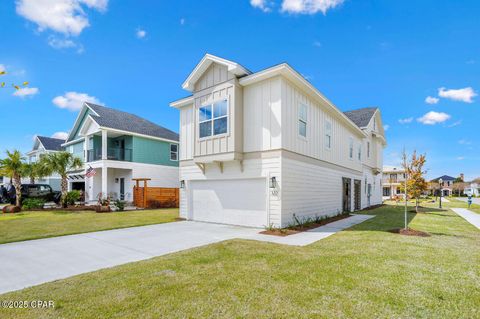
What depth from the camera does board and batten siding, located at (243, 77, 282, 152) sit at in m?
9.31

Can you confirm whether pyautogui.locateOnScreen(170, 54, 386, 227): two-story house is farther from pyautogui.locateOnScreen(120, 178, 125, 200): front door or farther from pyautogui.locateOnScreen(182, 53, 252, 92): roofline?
pyautogui.locateOnScreen(120, 178, 125, 200): front door

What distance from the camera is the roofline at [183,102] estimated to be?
12344 mm

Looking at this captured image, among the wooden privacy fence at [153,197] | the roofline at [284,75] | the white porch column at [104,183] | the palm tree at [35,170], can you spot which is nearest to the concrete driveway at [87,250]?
the roofline at [284,75]

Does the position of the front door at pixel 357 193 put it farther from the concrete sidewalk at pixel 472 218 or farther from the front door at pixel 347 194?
the concrete sidewalk at pixel 472 218

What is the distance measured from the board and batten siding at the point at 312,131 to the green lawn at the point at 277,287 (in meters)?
5.01

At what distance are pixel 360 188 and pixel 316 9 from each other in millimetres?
12615

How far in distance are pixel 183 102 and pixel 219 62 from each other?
3.39 metres

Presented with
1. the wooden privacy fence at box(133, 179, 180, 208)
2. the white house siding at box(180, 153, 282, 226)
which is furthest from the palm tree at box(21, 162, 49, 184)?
the white house siding at box(180, 153, 282, 226)

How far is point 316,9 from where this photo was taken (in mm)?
12391

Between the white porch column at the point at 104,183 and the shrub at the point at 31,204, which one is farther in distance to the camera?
the white porch column at the point at 104,183

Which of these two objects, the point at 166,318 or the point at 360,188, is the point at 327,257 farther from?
the point at 360,188

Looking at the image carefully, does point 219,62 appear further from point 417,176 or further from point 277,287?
point 417,176

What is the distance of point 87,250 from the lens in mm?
6352

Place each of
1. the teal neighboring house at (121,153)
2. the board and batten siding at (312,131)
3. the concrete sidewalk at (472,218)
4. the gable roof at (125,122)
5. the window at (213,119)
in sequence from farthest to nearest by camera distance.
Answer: the gable roof at (125,122) < the teal neighboring house at (121,153) < the concrete sidewalk at (472,218) < the window at (213,119) < the board and batten siding at (312,131)
